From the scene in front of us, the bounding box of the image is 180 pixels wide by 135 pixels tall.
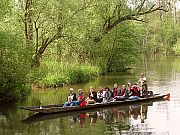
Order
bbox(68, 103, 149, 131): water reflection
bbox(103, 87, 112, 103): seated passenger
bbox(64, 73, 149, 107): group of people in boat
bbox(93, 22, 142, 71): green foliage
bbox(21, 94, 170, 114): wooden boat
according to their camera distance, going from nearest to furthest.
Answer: bbox(68, 103, 149, 131): water reflection
bbox(21, 94, 170, 114): wooden boat
bbox(64, 73, 149, 107): group of people in boat
bbox(103, 87, 112, 103): seated passenger
bbox(93, 22, 142, 71): green foliage

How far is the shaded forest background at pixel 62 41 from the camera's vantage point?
23359 millimetres

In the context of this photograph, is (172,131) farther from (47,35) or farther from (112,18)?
(112,18)

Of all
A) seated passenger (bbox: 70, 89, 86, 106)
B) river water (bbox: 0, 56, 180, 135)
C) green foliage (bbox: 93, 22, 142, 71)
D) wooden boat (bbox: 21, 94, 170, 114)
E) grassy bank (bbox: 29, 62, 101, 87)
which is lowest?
river water (bbox: 0, 56, 180, 135)

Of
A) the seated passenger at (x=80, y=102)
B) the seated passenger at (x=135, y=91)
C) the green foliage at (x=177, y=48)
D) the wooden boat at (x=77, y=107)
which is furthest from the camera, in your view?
the green foliage at (x=177, y=48)

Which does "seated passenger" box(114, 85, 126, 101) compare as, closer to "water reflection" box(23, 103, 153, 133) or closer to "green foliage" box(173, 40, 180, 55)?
"water reflection" box(23, 103, 153, 133)

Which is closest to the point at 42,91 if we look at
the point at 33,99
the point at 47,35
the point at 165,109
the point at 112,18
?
the point at 33,99

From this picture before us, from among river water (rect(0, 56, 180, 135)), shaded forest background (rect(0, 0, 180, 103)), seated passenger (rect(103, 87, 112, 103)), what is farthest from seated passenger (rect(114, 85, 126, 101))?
shaded forest background (rect(0, 0, 180, 103))

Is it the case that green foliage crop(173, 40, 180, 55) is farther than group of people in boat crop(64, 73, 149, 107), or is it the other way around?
green foliage crop(173, 40, 180, 55)

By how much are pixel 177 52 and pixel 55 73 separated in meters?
54.5

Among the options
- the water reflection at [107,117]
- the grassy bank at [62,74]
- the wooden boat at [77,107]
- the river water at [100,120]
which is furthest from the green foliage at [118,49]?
the water reflection at [107,117]

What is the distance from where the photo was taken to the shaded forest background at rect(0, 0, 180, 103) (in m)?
23.4

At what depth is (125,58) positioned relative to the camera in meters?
45.0

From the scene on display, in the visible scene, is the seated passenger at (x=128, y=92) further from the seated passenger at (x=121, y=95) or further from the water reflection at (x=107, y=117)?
the water reflection at (x=107, y=117)

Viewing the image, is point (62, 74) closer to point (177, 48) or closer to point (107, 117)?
point (107, 117)
